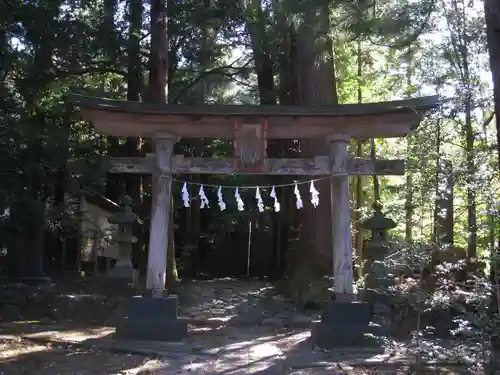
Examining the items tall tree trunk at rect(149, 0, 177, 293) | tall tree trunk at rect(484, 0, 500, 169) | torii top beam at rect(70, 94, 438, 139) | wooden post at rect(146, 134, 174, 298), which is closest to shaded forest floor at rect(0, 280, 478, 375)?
wooden post at rect(146, 134, 174, 298)

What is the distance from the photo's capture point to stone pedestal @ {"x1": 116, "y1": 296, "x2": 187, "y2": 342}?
26.8 ft

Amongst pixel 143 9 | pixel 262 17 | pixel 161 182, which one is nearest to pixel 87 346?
pixel 161 182

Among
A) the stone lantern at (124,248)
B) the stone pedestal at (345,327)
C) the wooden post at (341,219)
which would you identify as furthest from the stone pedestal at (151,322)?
the stone lantern at (124,248)

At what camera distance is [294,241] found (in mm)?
14375

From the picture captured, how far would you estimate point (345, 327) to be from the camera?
→ 800 centimetres

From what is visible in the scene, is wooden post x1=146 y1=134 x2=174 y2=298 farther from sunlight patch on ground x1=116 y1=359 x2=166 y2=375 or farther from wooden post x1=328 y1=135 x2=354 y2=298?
wooden post x1=328 y1=135 x2=354 y2=298

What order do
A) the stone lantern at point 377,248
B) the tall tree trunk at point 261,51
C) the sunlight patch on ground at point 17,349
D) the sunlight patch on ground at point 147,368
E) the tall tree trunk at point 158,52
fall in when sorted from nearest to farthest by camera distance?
the sunlight patch on ground at point 147,368, the sunlight patch on ground at point 17,349, the stone lantern at point 377,248, the tall tree trunk at point 261,51, the tall tree trunk at point 158,52

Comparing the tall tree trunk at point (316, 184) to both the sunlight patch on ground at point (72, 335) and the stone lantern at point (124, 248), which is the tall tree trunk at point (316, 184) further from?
the sunlight patch on ground at point (72, 335)

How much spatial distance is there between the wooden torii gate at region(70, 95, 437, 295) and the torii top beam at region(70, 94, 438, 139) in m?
0.02

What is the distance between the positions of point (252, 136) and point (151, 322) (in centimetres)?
341

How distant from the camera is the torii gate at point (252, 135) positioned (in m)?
8.28

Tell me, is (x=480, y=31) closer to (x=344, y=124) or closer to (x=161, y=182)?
(x=344, y=124)

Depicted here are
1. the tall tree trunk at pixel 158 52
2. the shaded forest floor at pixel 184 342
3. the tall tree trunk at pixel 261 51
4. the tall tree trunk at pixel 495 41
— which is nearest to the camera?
the tall tree trunk at pixel 495 41

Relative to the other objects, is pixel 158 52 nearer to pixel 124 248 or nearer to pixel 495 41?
pixel 124 248
